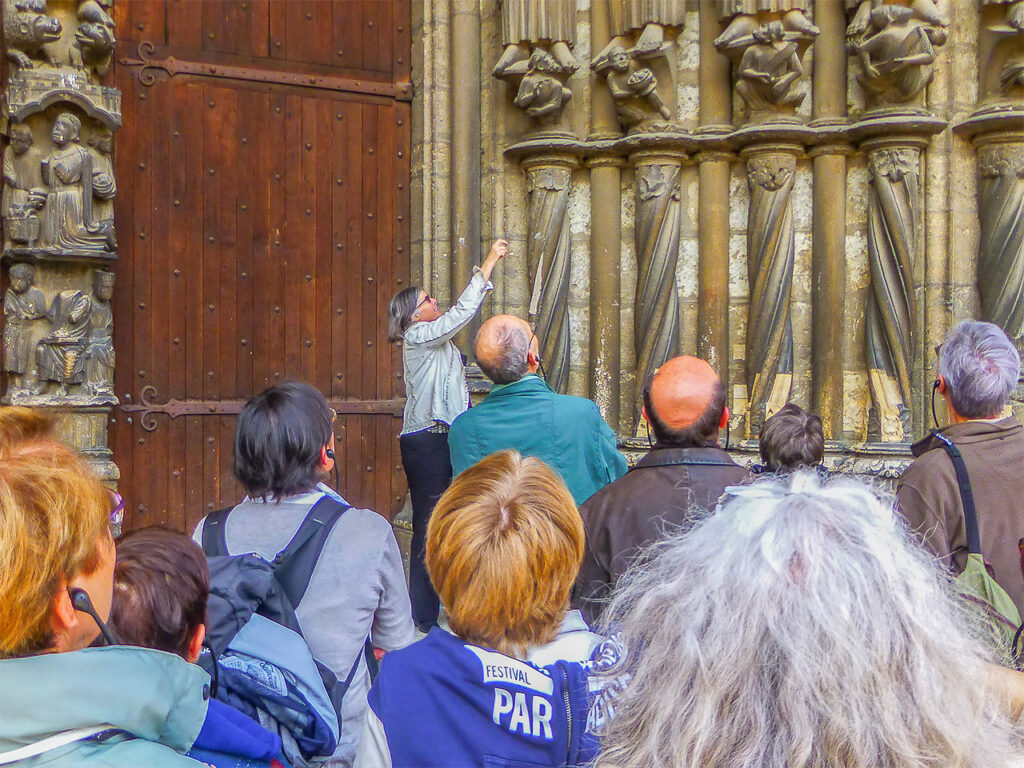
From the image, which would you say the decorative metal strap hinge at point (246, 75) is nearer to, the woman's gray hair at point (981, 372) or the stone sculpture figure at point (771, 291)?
the stone sculpture figure at point (771, 291)

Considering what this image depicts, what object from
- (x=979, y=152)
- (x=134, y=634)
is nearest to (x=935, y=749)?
(x=134, y=634)

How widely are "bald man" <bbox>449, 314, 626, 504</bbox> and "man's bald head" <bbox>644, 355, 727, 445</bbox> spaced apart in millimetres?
514

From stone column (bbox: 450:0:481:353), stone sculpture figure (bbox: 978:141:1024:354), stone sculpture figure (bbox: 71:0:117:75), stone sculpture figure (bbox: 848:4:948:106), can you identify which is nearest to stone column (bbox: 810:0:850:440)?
stone sculpture figure (bbox: 848:4:948:106)

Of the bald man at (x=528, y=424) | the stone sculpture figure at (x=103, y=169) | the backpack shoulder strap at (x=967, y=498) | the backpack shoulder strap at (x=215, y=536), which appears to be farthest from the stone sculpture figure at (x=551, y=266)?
the backpack shoulder strap at (x=215, y=536)

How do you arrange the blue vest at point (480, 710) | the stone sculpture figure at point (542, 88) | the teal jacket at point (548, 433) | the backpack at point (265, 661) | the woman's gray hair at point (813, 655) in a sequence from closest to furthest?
the woman's gray hair at point (813, 655) → the blue vest at point (480, 710) → the backpack at point (265, 661) → the teal jacket at point (548, 433) → the stone sculpture figure at point (542, 88)

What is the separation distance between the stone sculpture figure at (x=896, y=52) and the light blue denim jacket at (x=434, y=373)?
1.71 meters

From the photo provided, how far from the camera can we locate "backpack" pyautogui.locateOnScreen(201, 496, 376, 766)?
1497 mm

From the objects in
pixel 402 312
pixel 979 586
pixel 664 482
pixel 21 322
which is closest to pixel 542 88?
pixel 402 312

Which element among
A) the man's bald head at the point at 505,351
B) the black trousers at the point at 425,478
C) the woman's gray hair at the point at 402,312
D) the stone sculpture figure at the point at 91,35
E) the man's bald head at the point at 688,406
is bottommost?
the black trousers at the point at 425,478

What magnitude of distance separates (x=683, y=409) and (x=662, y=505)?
213 millimetres

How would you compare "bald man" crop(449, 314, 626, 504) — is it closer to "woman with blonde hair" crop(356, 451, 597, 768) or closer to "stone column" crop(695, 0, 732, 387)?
"woman with blonde hair" crop(356, 451, 597, 768)

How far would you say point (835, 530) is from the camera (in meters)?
0.97

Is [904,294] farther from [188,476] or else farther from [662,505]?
[188,476]

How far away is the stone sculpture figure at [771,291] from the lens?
419cm
